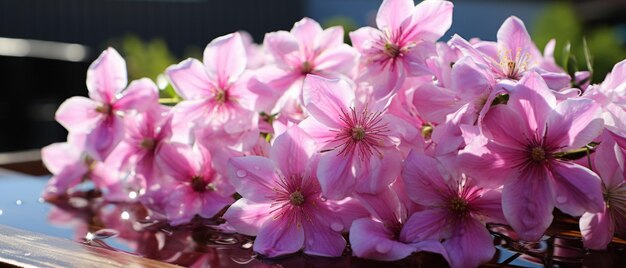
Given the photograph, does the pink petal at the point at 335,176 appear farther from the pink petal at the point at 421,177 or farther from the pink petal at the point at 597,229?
the pink petal at the point at 597,229

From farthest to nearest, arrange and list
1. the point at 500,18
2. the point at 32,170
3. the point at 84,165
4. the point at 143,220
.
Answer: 1. the point at 500,18
2. the point at 32,170
3. the point at 84,165
4. the point at 143,220

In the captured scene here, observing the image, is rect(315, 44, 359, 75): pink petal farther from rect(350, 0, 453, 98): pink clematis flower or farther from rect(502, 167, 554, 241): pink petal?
rect(502, 167, 554, 241): pink petal

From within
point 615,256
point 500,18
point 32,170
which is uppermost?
point 500,18

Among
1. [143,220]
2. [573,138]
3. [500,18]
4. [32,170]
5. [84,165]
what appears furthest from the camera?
[500,18]

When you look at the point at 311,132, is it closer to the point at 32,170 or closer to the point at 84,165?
the point at 84,165

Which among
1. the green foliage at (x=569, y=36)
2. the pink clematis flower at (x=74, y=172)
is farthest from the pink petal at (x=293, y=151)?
the green foliage at (x=569, y=36)

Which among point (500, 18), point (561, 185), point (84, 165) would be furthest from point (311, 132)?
point (500, 18)

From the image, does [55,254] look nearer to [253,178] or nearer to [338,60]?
[253,178]

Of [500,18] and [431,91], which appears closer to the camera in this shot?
[431,91]
